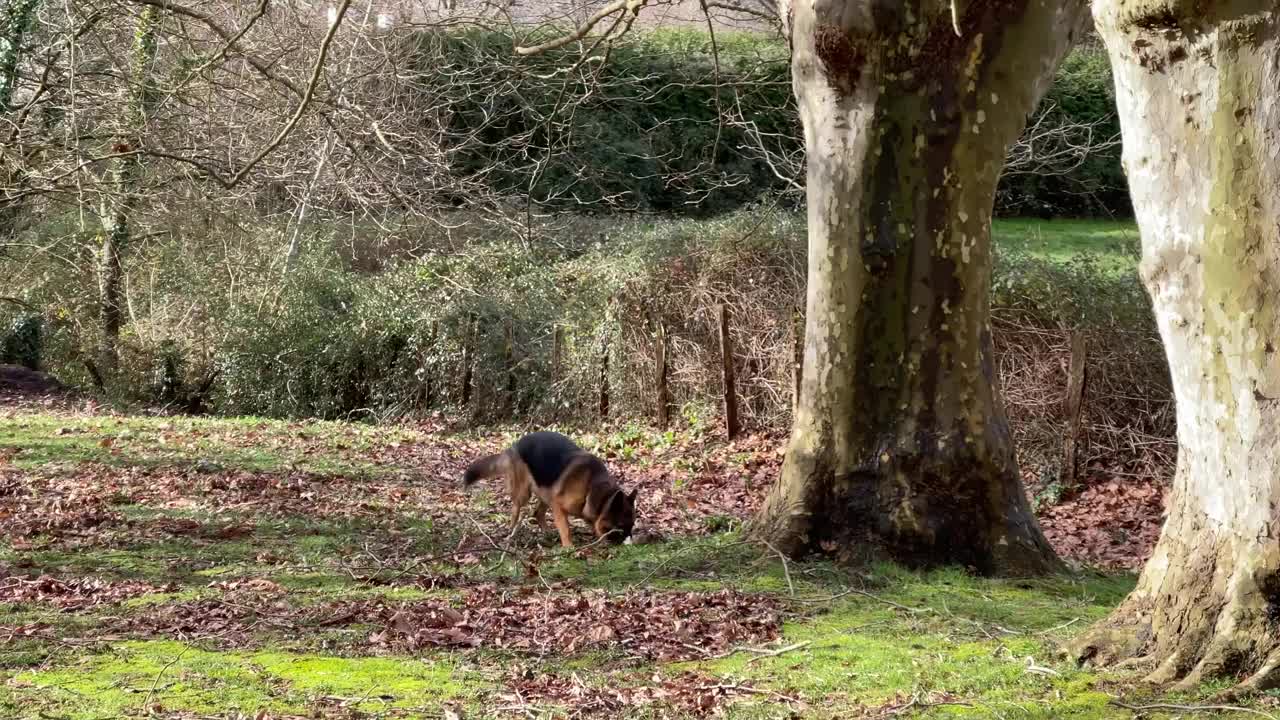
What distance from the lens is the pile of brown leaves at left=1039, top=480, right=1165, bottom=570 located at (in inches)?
418

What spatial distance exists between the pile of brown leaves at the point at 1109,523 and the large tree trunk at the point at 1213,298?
16.1ft

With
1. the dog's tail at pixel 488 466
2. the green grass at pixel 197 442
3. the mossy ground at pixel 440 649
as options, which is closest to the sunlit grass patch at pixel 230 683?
the mossy ground at pixel 440 649

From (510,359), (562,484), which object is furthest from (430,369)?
(562,484)

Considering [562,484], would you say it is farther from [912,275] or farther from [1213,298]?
[1213,298]

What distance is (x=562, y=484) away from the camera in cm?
1012

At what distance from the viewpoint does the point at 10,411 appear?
66.5 feet

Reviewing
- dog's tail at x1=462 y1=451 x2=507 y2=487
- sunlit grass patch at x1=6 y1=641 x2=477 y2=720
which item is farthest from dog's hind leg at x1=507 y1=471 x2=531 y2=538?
sunlit grass patch at x1=6 y1=641 x2=477 y2=720

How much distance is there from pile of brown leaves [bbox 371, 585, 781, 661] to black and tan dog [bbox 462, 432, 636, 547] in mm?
2078

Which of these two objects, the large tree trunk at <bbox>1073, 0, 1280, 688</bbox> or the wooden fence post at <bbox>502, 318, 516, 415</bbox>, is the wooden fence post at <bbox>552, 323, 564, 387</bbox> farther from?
the large tree trunk at <bbox>1073, 0, 1280, 688</bbox>

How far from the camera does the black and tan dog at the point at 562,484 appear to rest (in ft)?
32.4

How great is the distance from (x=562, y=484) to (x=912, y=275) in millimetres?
3353

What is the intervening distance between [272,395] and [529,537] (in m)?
13.1

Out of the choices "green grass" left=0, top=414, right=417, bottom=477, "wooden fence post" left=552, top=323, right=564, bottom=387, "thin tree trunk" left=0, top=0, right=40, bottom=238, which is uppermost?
"thin tree trunk" left=0, top=0, right=40, bottom=238

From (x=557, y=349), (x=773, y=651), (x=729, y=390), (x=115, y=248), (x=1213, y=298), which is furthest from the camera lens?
(x=115, y=248)
